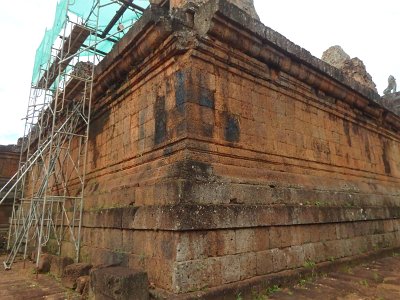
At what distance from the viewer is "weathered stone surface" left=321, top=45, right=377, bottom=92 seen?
9.58m

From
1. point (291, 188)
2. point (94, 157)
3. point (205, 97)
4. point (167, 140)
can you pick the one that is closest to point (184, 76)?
point (205, 97)

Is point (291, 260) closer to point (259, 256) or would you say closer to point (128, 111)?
point (259, 256)

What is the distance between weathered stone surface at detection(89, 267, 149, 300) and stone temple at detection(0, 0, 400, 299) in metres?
0.03

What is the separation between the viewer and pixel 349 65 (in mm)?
9656

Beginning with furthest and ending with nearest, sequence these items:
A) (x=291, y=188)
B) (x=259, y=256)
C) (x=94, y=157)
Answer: (x=94, y=157) → (x=291, y=188) → (x=259, y=256)

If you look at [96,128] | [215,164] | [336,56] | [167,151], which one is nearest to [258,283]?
[215,164]

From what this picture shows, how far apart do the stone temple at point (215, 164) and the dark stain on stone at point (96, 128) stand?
2.3 inches

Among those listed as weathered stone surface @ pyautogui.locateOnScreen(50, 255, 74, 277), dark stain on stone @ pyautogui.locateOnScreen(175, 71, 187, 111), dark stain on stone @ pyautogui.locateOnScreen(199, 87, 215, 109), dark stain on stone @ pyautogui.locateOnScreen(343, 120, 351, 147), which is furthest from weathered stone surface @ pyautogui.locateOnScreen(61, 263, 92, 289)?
dark stain on stone @ pyautogui.locateOnScreen(343, 120, 351, 147)

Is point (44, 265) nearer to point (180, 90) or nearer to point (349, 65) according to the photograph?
point (180, 90)

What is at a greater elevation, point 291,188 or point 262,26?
point 262,26

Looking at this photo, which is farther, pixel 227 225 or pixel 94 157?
pixel 94 157

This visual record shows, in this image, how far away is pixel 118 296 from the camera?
334cm

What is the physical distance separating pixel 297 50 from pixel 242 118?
6.82ft

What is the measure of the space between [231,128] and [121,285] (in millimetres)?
2646
